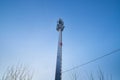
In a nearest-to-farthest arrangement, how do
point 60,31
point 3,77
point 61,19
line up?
point 3,77 < point 60,31 < point 61,19

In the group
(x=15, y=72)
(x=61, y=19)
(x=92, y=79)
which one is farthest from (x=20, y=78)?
(x=61, y=19)

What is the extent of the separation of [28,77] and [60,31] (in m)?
10.3

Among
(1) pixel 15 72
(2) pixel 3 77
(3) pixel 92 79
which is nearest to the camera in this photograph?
(2) pixel 3 77

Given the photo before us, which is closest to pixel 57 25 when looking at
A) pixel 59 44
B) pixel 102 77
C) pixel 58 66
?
pixel 59 44

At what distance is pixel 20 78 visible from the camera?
1770 cm

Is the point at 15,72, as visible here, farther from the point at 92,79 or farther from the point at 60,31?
the point at 92,79

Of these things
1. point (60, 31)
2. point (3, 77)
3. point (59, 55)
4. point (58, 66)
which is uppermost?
point (60, 31)

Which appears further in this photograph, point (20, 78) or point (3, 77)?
point (20, 78)

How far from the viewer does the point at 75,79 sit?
2206 cm

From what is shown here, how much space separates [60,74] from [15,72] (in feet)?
21.8

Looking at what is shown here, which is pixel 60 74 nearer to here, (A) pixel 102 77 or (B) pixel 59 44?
(B) pixel 59 44

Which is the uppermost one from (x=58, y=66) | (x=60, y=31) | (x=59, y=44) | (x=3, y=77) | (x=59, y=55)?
(x=60, y=31)

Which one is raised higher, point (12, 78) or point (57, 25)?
point (57, 25)

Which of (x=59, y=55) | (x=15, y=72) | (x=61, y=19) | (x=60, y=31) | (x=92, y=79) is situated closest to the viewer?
(x=15, y=72)
